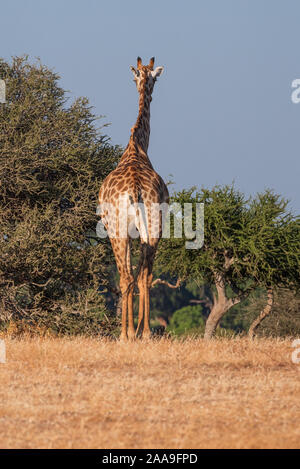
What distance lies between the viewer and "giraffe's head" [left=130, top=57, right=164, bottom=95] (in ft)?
54.1

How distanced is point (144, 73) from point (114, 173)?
140 inches

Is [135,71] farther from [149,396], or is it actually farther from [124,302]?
[149,396]

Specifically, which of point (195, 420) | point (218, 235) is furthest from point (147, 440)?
point (218, 235)

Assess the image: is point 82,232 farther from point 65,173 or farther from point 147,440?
point 147,440

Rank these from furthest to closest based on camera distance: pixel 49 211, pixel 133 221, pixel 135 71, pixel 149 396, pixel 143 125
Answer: pixel 49 211 → pixel 135 71 → pixel 143 125 → pixel 133 221 → pixel 149 396

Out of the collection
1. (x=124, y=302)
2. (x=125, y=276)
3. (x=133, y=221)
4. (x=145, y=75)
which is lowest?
(x=124, y=302)

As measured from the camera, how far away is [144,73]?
16516 mm

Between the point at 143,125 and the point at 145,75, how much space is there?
133cm

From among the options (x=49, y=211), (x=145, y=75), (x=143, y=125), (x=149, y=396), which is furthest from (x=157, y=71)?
(x=149, y=396)

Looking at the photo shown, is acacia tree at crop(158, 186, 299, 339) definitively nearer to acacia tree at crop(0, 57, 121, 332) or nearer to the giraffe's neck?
acacia tree at crop(0, 57, 121, 332)

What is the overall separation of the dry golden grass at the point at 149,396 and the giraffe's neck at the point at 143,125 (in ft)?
15.8

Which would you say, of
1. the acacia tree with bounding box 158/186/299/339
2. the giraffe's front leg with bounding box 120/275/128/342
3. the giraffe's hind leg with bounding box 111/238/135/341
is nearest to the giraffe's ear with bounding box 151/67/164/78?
the giraffe's hind leg with bounding box 111/238/135/341

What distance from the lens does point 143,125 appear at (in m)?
16.0

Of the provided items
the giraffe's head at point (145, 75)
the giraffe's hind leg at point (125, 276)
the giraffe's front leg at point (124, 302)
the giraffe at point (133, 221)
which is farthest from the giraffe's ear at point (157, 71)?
the giraffe's front leg at point (124, 302)
